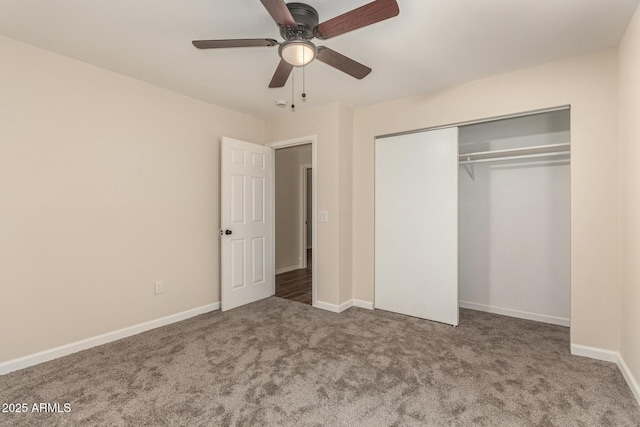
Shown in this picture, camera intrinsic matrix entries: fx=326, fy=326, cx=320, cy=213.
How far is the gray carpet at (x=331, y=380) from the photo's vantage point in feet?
6.00

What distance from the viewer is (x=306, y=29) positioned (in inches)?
73.5

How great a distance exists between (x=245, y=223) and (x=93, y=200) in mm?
1576

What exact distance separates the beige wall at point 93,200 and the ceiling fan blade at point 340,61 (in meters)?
2.00

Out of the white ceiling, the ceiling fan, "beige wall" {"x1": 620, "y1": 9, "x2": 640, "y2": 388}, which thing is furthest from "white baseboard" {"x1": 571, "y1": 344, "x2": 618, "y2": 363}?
the ceiling fan

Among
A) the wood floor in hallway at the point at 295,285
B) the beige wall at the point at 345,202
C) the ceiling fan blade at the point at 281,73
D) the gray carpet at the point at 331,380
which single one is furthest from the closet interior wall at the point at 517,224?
the ceiling fan blade at the point at 281,73

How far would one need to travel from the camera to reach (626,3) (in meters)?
1.91

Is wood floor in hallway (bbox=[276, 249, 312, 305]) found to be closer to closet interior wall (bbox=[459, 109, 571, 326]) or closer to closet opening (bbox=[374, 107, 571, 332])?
closet opening (bbox=[374, 107, 571, 332])

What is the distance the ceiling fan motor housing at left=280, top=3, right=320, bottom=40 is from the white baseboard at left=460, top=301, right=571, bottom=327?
3.35 meters

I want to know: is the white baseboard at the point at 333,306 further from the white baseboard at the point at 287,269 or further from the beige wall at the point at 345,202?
the white baseboard at the point at 287,269

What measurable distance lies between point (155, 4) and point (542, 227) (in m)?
3.81

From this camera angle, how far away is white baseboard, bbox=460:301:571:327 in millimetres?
3258

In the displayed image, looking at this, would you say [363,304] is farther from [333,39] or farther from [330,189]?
[333,39]

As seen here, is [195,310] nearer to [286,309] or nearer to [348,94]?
[286,309]

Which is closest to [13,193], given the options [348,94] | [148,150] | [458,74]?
[148,150]
